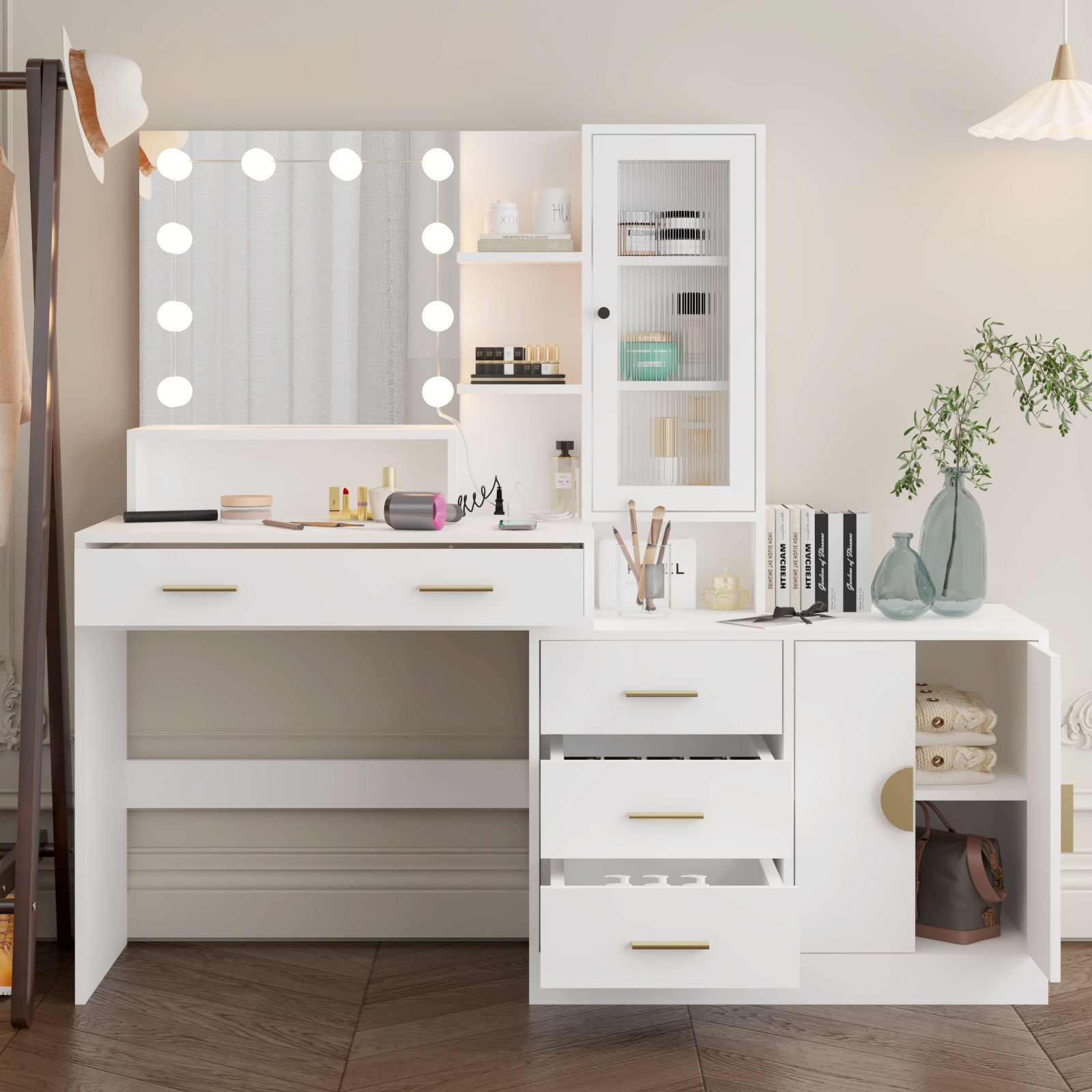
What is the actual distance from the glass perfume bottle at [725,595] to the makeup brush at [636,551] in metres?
0.17

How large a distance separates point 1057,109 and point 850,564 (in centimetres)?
107

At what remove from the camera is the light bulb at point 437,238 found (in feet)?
8.21

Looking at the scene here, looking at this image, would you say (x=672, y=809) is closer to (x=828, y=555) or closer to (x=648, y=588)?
(x=648, y=588)

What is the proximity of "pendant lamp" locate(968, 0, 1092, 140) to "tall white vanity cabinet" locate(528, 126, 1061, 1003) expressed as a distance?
540 mm

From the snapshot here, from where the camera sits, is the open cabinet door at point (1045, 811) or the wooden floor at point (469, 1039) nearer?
the wooden floor at point (469, 1039)

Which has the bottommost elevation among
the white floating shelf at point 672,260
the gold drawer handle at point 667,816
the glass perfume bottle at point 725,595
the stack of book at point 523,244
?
the gold drawer handle at point 667,816

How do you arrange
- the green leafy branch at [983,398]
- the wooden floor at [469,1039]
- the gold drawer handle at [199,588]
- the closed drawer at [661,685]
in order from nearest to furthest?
the wooden floor at [469,1039] → the gold drawer handle at [199,588] → the closed drawer at [661,685] → the green leafy branch at [983,398]

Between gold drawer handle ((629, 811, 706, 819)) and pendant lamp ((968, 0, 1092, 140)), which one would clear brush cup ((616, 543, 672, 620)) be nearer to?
gold drawer handle ((629, 811, 706, 819))

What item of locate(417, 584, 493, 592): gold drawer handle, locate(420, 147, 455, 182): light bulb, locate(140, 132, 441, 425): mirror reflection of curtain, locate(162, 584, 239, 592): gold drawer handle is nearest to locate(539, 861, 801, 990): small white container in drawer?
locate(417, 584, 493, 592): gold drawer handle

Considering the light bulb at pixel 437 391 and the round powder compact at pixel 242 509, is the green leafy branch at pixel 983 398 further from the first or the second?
the round powder compact at pixel 242 509

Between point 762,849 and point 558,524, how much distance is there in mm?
795

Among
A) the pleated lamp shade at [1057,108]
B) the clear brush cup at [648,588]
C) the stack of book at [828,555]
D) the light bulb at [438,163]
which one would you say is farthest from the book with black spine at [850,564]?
the light bulb at [438,163]

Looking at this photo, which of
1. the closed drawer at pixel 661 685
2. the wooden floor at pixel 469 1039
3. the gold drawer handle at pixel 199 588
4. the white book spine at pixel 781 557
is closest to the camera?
the wooden floor at pixel 469 1039

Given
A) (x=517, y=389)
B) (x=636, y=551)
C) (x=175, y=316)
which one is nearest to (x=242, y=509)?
(x=175, y=316)
